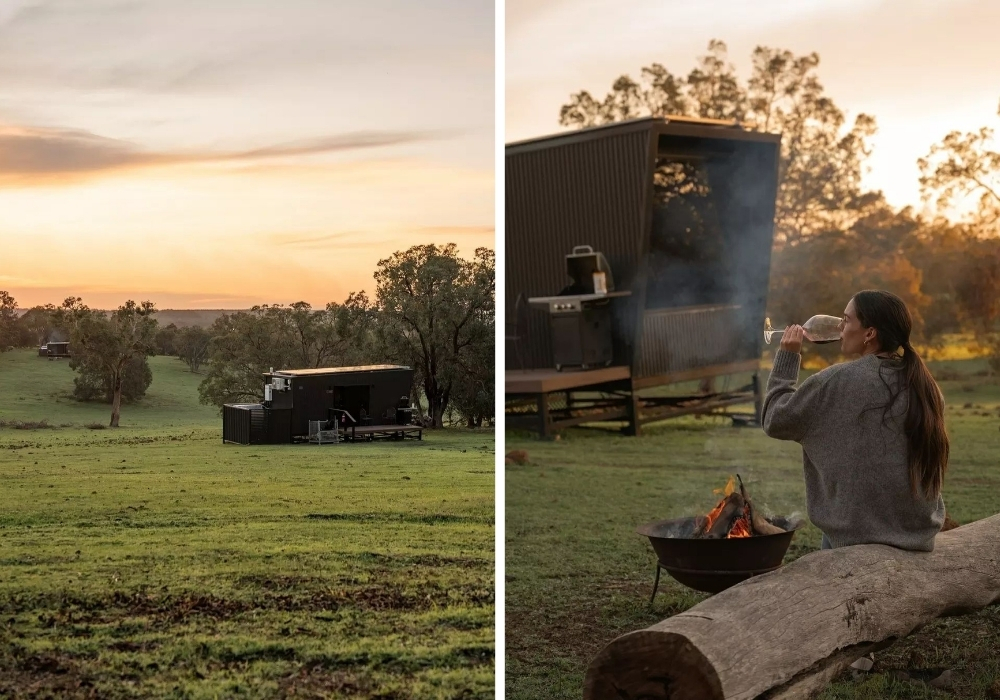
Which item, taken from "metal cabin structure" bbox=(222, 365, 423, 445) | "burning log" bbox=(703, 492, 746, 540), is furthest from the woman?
"metal cabin structure" bbox=(222, 365, 423, 445)

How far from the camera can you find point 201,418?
4559 mm

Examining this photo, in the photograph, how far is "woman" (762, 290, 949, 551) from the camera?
119 inches

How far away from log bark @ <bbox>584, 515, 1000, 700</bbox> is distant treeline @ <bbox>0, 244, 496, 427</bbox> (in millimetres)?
2411

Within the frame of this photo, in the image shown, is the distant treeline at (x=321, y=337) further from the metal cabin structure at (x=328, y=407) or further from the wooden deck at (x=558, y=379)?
the wooden deck at (x=558, y=379)

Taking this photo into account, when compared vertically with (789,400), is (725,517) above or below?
below

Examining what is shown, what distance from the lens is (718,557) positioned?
340 centimetres

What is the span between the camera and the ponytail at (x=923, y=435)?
301cm

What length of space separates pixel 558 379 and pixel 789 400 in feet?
17.0

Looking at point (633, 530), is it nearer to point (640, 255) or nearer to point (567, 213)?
point (640, 255)

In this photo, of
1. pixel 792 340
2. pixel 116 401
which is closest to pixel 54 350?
pixel 116 401

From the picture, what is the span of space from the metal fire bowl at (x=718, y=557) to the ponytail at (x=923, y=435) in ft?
1.78

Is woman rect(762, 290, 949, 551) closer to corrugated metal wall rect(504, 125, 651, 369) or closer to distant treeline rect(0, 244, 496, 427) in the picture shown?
distant treeline rect(0, 244, 496, 427)

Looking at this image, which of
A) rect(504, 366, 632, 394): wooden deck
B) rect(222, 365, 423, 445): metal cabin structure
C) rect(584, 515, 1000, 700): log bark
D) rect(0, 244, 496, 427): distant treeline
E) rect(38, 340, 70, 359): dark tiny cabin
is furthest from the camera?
rect(504, 366, 632, 394): wooden deck

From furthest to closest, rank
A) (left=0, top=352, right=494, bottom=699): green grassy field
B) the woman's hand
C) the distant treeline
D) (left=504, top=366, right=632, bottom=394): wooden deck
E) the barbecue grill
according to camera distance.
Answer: the barbecue grill → (left=504, top=366, right=632, bottom=394): wooden deck → the distant treeline → (left=0, top=352, right=494, bottom=699): green grassy field → the woman's hand
